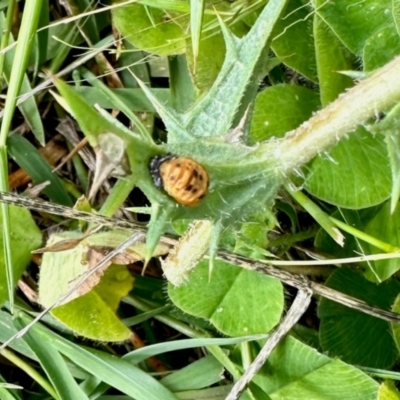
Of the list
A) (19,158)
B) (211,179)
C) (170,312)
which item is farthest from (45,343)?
(211,179)

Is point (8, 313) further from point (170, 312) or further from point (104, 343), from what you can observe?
point (170, 312)

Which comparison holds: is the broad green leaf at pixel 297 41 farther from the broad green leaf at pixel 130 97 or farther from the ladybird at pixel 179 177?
the ladybird at pixel 179 177

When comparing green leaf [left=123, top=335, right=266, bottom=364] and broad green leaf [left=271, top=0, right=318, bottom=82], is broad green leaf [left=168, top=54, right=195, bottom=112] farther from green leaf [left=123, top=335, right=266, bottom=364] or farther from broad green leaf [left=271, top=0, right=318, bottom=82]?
green leaf [left=123, top=335, right=266, bottom=364]

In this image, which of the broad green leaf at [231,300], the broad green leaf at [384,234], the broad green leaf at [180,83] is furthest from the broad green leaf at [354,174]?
the broad green leaf at [180,83]

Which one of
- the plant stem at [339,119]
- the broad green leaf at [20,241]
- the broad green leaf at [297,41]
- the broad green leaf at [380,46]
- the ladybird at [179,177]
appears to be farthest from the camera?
the broad green leaf at [20,241]

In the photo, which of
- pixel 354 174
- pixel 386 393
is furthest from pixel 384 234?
pixel 386 393

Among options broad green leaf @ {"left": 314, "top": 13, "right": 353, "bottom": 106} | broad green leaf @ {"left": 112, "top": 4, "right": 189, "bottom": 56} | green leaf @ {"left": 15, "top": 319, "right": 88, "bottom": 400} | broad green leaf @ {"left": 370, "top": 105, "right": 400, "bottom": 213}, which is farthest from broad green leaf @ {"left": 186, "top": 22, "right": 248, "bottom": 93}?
green leaf @ {"left": 15, "top": 319, "right": 88, "bottom": 400}

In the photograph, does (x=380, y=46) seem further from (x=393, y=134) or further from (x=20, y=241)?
(x=20, y=241)
